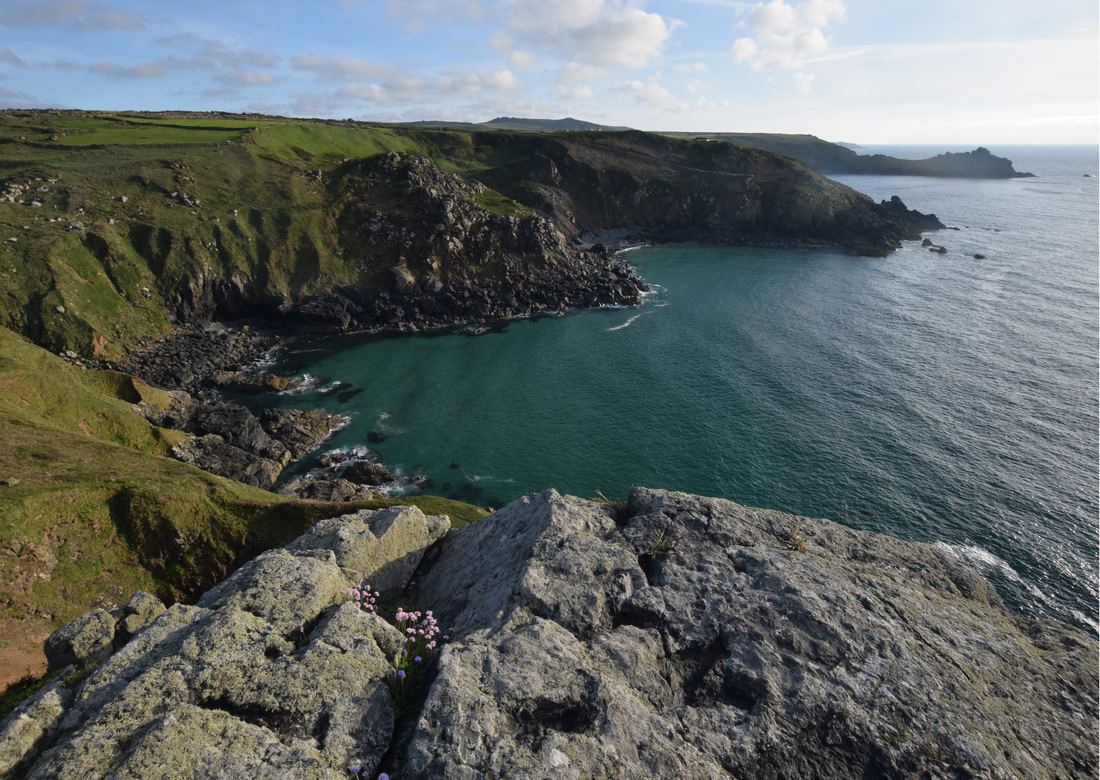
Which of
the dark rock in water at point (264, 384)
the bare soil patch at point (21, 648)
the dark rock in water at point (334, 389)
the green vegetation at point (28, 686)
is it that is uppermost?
the green vegetation at point (28, 686)

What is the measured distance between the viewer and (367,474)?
2016 inches

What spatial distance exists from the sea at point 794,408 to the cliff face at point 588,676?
32.1 metres

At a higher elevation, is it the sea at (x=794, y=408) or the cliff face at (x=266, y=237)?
the cliff face at (x=266, y=237)

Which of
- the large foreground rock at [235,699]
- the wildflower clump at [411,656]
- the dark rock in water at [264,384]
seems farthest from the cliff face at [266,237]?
the wildflower clump at [411,656]

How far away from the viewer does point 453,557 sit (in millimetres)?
19453

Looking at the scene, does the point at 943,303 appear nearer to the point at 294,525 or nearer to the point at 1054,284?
the point at 1054,284

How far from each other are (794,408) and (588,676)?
58876mm

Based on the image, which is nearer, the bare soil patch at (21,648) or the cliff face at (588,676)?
the cliff face at (588,676)

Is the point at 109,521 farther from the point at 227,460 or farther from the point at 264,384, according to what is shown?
the point at 264,384

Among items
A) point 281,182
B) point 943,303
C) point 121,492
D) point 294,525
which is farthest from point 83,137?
point 943,303

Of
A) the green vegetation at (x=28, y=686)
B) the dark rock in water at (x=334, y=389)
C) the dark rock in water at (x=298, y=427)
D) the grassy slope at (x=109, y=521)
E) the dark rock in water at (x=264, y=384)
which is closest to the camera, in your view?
the green vegetation at (x=28, y=686)

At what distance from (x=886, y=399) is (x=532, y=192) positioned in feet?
381

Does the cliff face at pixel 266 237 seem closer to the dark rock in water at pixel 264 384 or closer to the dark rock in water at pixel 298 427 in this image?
the dark rock in water at pixel 264 384

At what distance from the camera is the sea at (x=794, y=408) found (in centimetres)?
4638
